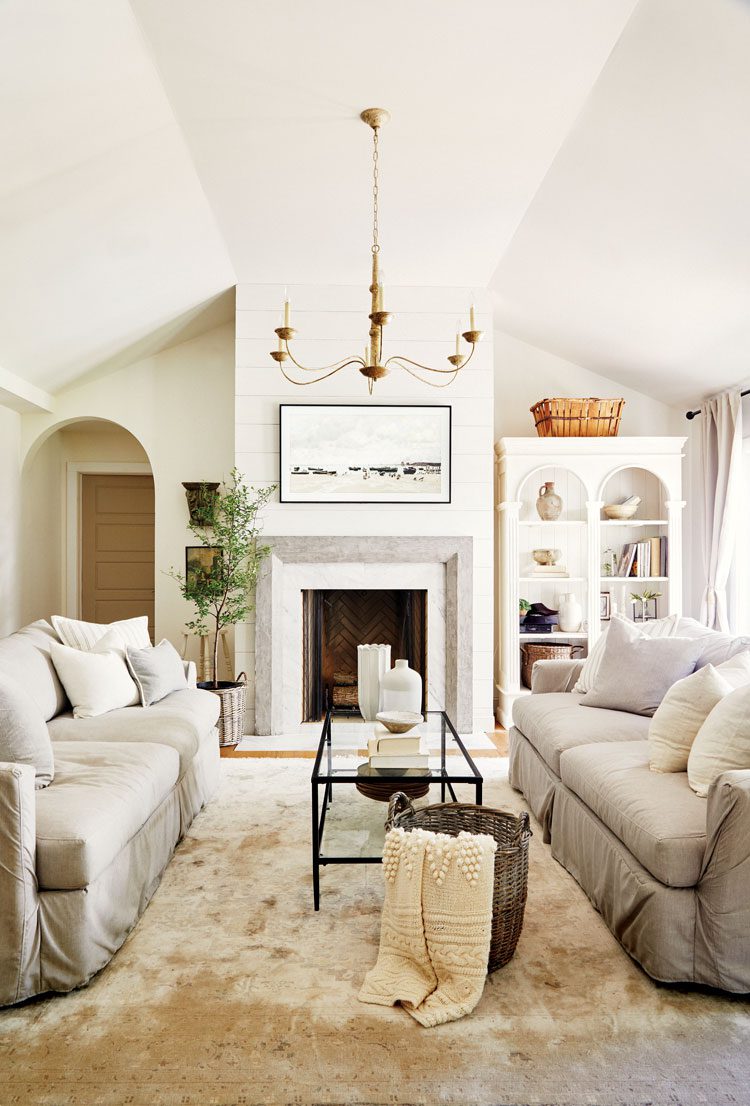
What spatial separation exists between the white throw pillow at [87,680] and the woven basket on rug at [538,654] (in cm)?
290

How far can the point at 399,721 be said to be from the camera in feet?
9.62

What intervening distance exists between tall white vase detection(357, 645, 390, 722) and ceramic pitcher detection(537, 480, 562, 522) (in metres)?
2.39

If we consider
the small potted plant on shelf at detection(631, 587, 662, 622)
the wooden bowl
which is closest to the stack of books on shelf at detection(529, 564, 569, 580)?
the small potted plant on shelf at detection(631, 587, 662, 622)

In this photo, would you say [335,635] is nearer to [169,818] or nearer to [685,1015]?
[169,818]

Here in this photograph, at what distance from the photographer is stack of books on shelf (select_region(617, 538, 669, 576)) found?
540cm

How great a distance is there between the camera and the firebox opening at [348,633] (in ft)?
17.7

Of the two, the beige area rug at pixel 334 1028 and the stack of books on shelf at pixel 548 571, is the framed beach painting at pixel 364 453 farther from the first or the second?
the beige area rug at pixel 334 1028

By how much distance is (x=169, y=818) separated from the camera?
9.59 feet

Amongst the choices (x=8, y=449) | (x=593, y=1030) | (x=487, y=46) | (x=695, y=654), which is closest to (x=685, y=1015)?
(x=593, y=1030)

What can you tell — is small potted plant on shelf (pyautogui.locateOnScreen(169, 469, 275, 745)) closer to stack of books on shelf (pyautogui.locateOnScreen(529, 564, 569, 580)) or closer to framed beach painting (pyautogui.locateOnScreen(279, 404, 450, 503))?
framed beach painting (pyautogui.locateOnScreen(279, 404, 450, 503))

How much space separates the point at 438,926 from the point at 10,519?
4515 mm

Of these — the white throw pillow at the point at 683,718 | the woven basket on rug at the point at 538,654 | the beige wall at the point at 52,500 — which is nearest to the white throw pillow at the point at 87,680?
the white throw pillow at the point at 683,718

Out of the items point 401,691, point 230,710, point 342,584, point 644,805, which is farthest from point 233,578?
point 644,805

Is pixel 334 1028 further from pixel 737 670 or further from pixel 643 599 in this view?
pixel 643 599
